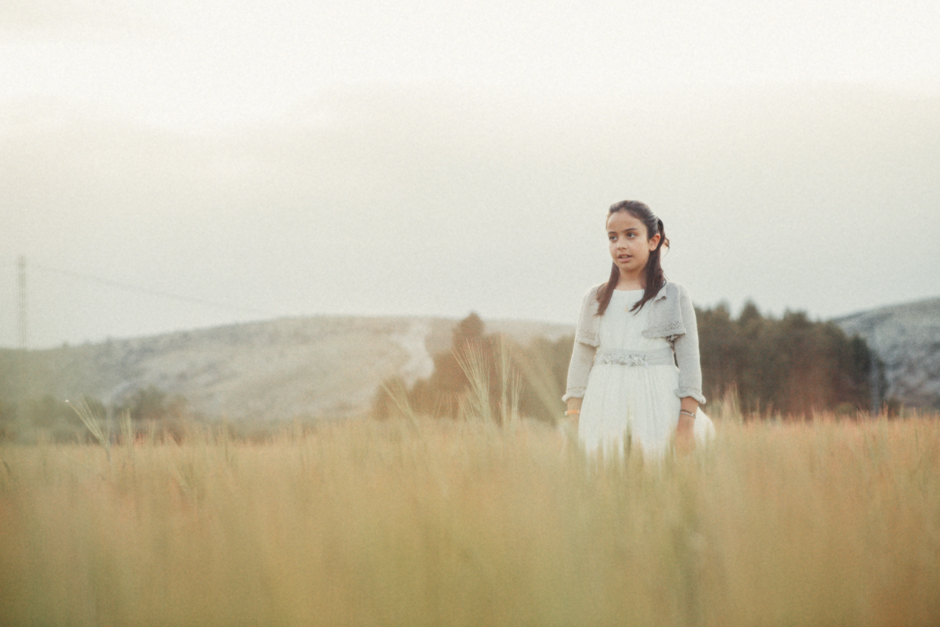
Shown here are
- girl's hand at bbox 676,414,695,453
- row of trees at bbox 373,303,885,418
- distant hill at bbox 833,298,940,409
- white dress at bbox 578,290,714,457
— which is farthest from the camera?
distant hill at bbox 833,298,940,409

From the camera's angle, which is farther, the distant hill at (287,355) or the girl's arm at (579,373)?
the distant hill at (287,355)

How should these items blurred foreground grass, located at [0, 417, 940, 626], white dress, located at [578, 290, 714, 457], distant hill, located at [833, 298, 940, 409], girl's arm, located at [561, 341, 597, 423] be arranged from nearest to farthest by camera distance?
blurred foreground grass, located at [0, 417, 940, 626], white dress, located at [578, 290, 714, 457], girl's arm, located at [561, 341, 597, 423], distant hill, located at [833, 298, 940, 409]

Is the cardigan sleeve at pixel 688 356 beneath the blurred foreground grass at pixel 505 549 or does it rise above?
above

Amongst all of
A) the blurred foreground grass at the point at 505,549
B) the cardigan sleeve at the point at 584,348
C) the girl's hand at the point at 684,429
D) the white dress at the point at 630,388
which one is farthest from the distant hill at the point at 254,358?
the blurred foreground grass at the point at 505,549

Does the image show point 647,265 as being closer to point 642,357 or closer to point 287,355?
point 642,357

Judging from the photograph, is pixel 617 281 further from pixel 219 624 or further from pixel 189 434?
pixel 219 624

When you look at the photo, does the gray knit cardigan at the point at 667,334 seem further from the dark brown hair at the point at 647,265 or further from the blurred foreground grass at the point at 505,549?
the blurred foreground grass at the point at 505,549

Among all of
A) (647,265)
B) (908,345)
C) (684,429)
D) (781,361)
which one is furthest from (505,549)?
(908,345)

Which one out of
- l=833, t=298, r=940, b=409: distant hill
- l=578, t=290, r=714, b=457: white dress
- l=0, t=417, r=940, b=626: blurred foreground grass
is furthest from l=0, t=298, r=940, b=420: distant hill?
l=0, t=417, r=940, b=626: blurred foreground grass

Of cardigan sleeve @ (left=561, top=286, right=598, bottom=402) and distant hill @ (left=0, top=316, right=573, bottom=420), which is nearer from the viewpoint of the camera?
cardigan sleeve @ (left=561, top=286, right=598, bottom=402)

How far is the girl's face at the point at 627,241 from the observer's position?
10.2 feet

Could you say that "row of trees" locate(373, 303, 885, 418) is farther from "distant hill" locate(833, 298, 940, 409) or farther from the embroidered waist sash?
the embroidered waist sash

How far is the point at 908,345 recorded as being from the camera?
18391mm

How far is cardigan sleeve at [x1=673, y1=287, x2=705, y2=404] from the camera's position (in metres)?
2.96
